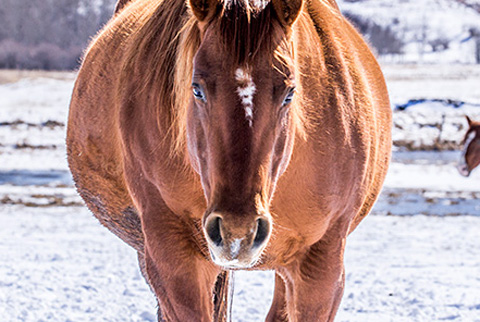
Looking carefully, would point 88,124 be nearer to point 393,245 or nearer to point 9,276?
point 9,276

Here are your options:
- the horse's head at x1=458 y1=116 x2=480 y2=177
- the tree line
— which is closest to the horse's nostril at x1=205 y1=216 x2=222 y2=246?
the horse's head at x1=458 y1=116 x2=480 y2=177

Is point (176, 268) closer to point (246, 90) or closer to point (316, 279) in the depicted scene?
point (316, 279)

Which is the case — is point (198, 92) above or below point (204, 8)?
below

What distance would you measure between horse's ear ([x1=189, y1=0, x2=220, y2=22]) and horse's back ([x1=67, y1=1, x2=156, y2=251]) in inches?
40.0

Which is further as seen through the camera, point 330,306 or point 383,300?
point 383,300

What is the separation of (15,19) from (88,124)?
30.7m

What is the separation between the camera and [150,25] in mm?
2672

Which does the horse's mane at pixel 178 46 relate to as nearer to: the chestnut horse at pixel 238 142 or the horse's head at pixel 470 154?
the chestnut horse at pixel 238 142

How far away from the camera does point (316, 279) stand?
8.15 feet

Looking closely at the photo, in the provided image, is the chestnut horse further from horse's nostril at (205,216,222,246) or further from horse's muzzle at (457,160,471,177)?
horse's muzzle at (457,160,471,177)

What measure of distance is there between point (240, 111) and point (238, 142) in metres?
0.09

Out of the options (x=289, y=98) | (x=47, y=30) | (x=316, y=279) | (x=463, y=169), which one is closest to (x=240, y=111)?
(x=289, y=98)

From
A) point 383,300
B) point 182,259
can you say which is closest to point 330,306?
point 182,259

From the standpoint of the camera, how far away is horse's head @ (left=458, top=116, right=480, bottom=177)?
11008 mm
